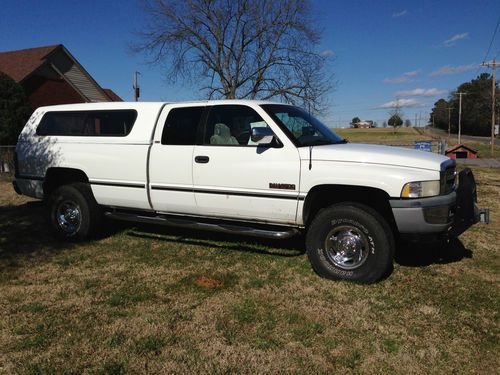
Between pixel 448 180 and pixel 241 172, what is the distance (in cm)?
216

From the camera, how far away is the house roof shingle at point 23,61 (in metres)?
22.8

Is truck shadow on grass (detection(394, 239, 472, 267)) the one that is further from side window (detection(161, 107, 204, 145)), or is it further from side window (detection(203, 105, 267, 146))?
side window (detection(161, 107, 204, 145))

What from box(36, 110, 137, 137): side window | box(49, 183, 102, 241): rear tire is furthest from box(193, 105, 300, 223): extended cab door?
box(49, 183, 102, 241): rear tire

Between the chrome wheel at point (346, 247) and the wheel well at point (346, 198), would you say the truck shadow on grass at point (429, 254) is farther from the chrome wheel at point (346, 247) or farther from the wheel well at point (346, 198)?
the chrome wheel at point (346, 247)

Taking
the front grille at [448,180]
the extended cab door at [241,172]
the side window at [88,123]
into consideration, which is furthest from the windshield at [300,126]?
the side window at [88,123]

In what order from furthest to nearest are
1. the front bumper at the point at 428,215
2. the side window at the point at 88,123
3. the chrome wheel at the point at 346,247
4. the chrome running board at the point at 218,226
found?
the side window at the point at 88,123 → the chrome running board at the point at 218,226 → the chrome wheel at the point at 346,247 → the front bumper at the point at 428,215

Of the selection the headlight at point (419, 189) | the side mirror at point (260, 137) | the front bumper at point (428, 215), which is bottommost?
the front bumper at point (428, 215)

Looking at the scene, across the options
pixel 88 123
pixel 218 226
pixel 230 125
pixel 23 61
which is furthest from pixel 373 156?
pixel 23 61

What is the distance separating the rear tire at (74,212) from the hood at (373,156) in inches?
124

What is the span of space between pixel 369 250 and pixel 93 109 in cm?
410

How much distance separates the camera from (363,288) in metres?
4.41

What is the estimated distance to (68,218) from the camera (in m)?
6.36

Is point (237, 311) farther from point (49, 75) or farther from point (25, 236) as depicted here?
point (49, 75)

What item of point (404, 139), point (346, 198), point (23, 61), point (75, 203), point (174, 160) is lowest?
point (404, 139)
